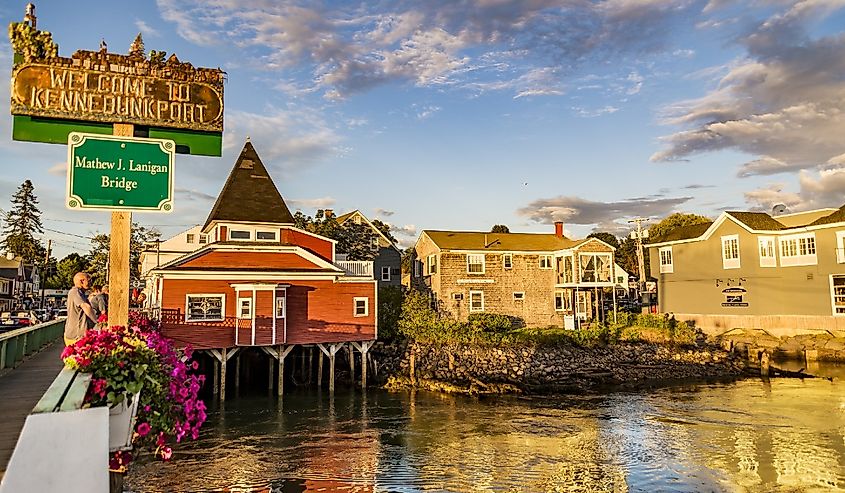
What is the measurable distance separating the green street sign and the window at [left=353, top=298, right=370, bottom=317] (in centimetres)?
2345

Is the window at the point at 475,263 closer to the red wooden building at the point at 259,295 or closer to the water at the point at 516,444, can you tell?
the red wooden building at the point at 259,295

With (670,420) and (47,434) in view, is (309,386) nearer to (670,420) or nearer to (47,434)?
(670,420)

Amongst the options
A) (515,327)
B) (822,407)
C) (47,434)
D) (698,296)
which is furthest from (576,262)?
(47,434)

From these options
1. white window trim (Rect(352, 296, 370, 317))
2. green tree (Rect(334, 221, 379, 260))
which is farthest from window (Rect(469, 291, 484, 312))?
white window trim (Rect(352, 296, 370, 317))

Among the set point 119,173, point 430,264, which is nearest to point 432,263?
point 430,264

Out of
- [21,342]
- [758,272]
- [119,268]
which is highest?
[758,272]

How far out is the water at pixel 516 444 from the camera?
1445 cm

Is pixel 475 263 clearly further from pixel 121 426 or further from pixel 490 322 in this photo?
pixel 121 426

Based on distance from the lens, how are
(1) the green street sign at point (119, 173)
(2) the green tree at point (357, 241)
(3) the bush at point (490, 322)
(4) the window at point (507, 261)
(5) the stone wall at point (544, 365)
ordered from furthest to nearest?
(2) the green tree at point (357, 241)
(4) the window at point (507, 261)
(3) the bush at point (490, 322)
(5) the stone wall at point (544, 365)
(1) the green street sign at point (119, 173)

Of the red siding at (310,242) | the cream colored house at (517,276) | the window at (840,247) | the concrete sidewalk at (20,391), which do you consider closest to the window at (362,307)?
the red siding at (310,242)

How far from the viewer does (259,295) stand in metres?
25.8

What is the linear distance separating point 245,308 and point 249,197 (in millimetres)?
9873

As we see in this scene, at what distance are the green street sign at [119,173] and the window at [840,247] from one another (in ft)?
132

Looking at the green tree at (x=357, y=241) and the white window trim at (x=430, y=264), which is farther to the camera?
the green tree at (x=357, y=241)
